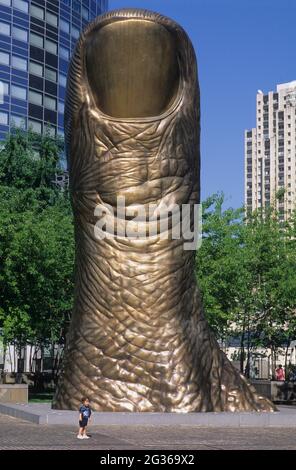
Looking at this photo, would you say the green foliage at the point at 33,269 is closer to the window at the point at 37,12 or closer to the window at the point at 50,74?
the window at the point at 50,74

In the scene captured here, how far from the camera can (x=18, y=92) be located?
53.6 m

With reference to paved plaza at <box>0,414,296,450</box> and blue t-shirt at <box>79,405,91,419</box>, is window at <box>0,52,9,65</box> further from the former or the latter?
blue t-shirt at <box>79,405,91,419</box>

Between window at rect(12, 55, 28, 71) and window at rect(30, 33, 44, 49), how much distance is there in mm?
1510

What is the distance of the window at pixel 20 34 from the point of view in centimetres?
5306

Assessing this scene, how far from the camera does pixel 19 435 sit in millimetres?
13438

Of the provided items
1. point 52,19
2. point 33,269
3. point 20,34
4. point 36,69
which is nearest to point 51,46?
point 52,19

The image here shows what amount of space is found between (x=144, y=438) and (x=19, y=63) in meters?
43.5

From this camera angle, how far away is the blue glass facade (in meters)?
52.6

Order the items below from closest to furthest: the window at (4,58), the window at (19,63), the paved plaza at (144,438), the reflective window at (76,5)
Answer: the paved plaza at (144,438)
the window at (4,58)
the window at (19,63)
the reflective window at (76,5)

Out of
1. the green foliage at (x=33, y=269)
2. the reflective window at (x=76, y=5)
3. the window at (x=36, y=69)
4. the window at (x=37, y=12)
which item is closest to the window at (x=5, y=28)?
the window at (x=37, y=12)

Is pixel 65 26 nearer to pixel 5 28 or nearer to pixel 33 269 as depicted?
pixel 5 28

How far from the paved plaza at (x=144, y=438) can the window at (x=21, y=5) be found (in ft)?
138

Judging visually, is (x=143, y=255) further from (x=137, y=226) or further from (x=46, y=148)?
(x=46, y=148)
